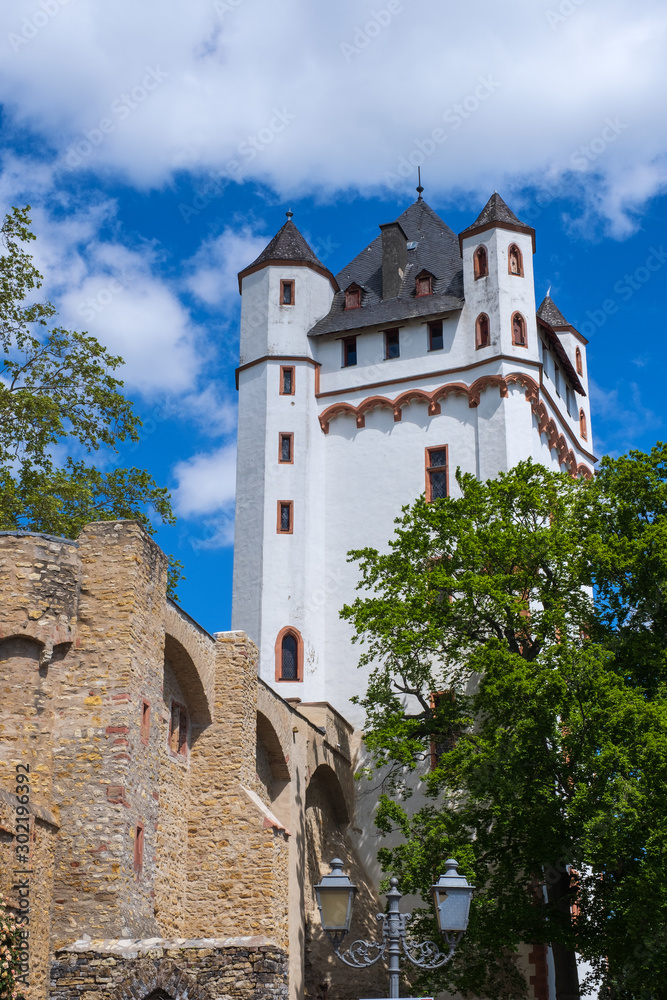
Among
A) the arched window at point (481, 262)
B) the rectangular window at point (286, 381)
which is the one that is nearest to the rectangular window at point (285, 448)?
the rectangular window at point (286, 381)

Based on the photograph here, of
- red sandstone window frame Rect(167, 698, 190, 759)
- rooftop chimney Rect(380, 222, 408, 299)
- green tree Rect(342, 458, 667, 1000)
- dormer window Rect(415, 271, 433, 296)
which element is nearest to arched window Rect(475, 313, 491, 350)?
dormer window Rect(415, 271, 433, 296)

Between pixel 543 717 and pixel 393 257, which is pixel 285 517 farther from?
pixel 543 717

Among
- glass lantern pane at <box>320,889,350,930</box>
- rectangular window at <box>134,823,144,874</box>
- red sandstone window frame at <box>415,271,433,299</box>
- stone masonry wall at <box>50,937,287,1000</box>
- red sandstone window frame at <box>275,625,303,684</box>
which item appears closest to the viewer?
glass lantern pane at <box>320,889,350,930</box>

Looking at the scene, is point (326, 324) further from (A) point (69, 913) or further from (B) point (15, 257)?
(A) point (69, 913)

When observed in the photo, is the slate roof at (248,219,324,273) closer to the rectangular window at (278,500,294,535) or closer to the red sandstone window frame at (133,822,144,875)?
the rectangular window at (278,500,294,535)

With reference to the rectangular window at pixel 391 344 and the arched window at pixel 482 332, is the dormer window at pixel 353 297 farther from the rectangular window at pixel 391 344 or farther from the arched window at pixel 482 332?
the arched window at pixel 482 332

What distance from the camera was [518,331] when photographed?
34344mm

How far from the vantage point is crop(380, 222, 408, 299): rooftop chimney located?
37688 mm

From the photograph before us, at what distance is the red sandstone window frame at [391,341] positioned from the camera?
3609 cm

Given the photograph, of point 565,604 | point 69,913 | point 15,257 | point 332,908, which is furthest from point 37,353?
point 332,908

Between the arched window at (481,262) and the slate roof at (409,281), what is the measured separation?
908mm

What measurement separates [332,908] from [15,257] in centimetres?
1986

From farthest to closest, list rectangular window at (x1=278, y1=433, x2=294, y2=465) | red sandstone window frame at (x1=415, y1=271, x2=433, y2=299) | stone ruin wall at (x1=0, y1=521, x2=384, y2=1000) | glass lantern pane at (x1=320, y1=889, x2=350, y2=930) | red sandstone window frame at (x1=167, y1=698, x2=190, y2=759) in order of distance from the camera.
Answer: red sandstone window frame at (x1=415, y1=271, x2=433, y2=299)
rectangular window at (x1=278, y1=433, x2=294, y2=465)
red sandstone window frame at (x1=167, y1=698, x2=190, y2=759)
stone ruin wall at (x1=0, y1=521, x2=384, y2=1000)
glass lantern pane at (x1=320, y1=889, x2=350, y2=930)

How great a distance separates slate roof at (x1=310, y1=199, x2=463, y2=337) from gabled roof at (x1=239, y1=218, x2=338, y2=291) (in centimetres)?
128
